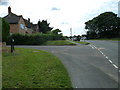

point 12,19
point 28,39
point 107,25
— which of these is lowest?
point 28,39

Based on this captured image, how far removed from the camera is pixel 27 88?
4.19 metres

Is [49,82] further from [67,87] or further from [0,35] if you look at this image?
[0,35]

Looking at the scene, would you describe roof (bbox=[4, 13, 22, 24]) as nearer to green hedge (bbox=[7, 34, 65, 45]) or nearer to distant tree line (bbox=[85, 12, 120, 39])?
green hedge (bbox=[7, 34, 65, 45])

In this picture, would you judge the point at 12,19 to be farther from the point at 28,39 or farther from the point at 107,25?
the point at 107,25

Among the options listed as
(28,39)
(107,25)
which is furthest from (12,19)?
(107,25)

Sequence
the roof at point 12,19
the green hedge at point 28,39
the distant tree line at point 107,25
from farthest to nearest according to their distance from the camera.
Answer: the distant tree line at point 107,25
the roof at point 12,19
the green hedge at point 28,39

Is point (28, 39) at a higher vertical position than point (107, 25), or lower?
lower

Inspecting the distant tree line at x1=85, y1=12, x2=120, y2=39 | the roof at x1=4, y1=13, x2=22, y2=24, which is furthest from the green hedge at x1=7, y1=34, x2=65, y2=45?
the distant tree line at x1=85, y1=12, x2=120, y2=39

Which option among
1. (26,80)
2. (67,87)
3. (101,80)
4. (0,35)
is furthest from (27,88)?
(0,35)

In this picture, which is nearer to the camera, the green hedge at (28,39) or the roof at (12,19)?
the green hedge at (28,39)

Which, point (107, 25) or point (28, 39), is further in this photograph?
point (107, 25)

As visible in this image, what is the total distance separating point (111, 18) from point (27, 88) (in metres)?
64.4

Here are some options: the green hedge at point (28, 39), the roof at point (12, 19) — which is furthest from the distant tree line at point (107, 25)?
the green hedge at point (28, 39)

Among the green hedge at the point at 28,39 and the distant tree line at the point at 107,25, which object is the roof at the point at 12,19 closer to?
the green hedge at the point at 28,39
